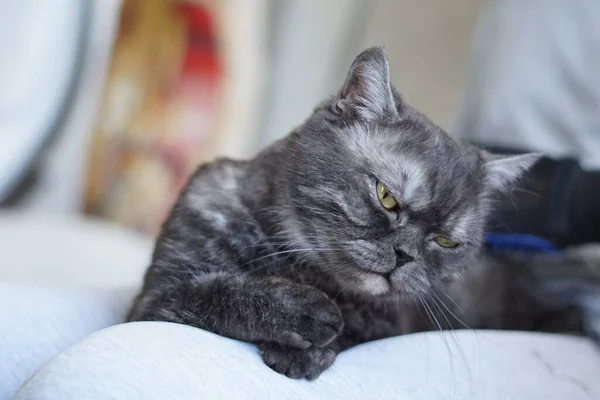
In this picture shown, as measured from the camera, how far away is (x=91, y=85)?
190 centimetres

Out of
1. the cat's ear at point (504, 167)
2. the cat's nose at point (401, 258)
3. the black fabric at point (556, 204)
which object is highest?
the cat's ear at point (504, 167)

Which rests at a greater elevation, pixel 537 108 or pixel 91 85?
pixel 537 108

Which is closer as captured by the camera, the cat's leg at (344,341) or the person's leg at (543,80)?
the cat's leg at (344,341)

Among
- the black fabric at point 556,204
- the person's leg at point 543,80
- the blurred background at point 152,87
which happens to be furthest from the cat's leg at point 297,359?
the blurred background at point 152,87

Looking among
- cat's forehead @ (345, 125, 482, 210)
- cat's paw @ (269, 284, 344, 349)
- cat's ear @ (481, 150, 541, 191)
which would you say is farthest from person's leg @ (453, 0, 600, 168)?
cat's paw @ (269, 284, 344, 349)

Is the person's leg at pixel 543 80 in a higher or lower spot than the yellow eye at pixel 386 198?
higher

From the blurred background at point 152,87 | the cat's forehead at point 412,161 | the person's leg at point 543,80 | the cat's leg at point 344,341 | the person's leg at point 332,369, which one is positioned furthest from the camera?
the blurred background at point 152,87

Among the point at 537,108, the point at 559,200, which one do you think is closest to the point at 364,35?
the point at 537,108

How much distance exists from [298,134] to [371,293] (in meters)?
0.25

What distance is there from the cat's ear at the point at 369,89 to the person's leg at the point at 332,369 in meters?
0.31

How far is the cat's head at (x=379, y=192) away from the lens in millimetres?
733

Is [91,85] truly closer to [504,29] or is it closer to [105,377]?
[504,29]

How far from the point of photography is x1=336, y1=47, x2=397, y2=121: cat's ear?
771mm

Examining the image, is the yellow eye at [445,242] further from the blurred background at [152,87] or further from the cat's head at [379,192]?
the blurred background at [152,87]
